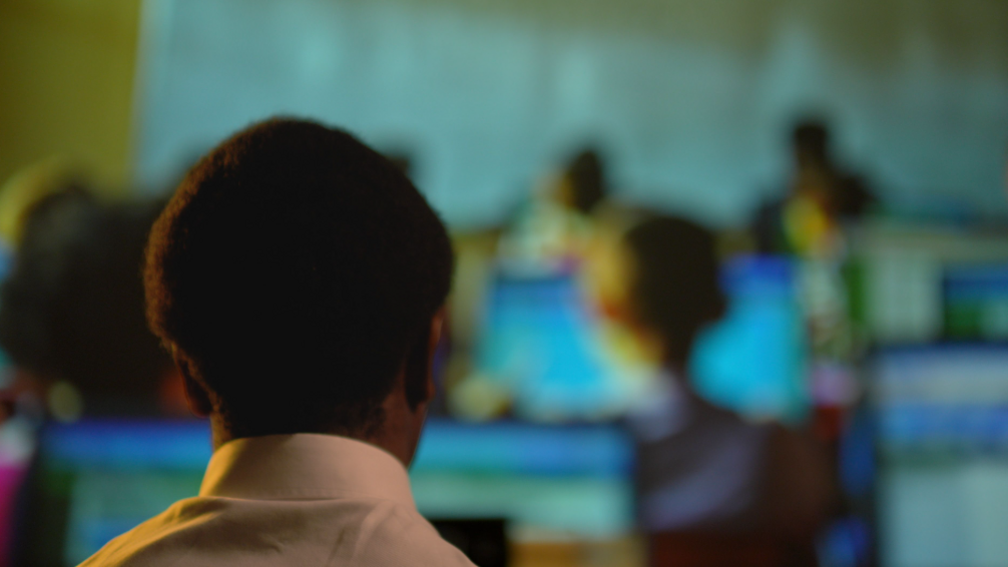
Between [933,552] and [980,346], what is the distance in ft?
1.04

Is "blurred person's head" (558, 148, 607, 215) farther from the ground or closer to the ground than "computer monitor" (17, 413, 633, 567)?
farther from the ground

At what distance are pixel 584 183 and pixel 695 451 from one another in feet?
2.46

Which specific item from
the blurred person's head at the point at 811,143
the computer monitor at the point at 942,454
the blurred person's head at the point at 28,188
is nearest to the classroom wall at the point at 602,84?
the blurred person's head at the point at 811,143

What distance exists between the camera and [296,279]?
0.44m

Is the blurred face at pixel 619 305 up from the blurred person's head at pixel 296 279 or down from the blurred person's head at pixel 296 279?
down

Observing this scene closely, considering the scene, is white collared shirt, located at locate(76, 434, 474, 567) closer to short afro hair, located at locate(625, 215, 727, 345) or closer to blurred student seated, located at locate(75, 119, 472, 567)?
blurred student seated, located at locate(75, 119, 472, 567)

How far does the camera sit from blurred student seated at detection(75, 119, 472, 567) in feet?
1.42

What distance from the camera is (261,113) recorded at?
1928 millimetres

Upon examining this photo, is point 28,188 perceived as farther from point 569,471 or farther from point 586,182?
point 569,471

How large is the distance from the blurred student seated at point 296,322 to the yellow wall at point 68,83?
1.66 metres

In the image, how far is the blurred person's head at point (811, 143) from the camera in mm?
1882

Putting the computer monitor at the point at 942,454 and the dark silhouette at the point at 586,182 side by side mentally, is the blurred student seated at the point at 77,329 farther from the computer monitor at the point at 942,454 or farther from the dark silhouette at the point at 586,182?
the computer monitor at the point at 942,454

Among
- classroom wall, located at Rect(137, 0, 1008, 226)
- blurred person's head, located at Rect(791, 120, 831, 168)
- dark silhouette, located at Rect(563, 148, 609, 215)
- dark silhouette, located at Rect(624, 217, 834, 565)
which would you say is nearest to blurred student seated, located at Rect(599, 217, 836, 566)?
dark silhouette, located at Rect(624, 217, 834, 565)

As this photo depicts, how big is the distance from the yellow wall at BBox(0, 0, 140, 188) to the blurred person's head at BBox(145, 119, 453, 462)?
5.42ft
